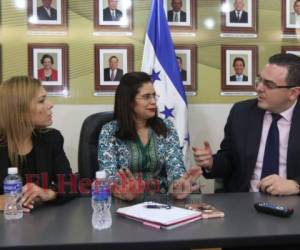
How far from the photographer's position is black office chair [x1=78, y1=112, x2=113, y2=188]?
2273 millimetres

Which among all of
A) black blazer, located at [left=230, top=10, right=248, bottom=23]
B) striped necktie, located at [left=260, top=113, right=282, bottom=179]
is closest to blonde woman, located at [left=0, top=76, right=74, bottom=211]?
striped necktie, located at [left=260, top=113, right=282, bottom=179]

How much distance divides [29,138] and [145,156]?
614 mm

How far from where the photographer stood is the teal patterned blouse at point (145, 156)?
2.13m

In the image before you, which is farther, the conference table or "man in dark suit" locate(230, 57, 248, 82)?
"man in dark suit" locate(230, 57, 248, 82)

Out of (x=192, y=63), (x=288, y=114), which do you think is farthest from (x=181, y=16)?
(x=288, y=114)

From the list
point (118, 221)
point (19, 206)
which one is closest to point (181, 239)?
point (118, 221)

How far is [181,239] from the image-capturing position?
1.23 m

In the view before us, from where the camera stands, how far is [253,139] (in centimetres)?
220

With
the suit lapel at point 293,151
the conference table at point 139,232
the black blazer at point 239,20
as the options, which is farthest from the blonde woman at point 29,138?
the black blazer at point 239,20

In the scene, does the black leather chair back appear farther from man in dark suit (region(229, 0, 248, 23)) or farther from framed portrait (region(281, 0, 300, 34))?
framed portrait (region(281, 0, 300, 34))

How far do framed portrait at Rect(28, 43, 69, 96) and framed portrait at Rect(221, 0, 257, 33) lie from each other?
1.23 m

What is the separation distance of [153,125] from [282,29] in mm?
1524

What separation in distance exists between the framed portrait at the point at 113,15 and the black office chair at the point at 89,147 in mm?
909

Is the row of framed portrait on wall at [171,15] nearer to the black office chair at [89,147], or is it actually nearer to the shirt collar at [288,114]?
the black office chair at [89,147]
